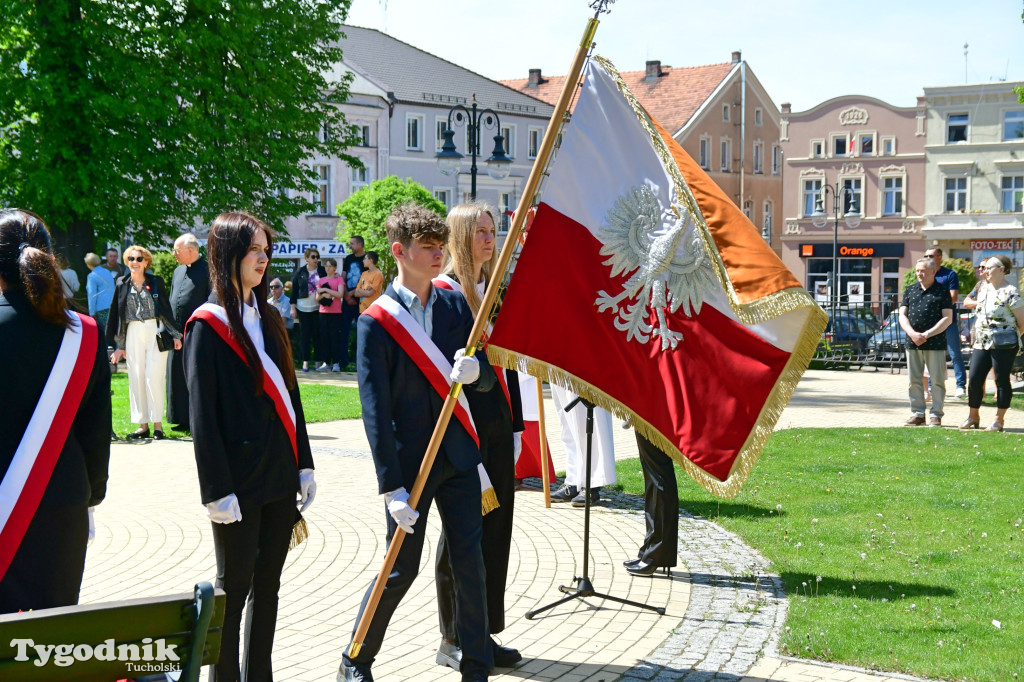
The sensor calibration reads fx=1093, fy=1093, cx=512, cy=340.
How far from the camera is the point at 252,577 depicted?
14.1 feet

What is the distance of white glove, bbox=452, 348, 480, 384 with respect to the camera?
4641 millimetres

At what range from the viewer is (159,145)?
27000mm

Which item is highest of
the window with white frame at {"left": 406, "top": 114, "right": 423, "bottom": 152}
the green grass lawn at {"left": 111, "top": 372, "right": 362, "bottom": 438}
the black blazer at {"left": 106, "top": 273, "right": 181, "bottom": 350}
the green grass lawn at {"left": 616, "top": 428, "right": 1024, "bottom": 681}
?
the window with white frame at {"left": 406, "top": 114, "right": 423, "bottom": 152}

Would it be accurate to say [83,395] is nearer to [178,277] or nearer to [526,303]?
[526,303]

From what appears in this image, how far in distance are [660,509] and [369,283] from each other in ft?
44.1

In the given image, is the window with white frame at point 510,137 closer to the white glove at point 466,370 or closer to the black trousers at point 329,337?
the black trousers at point 329,337

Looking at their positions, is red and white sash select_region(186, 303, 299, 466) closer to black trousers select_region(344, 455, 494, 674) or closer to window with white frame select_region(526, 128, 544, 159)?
black trousers select_region(344, 455, 494, 674)

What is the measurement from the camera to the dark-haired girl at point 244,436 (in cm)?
414

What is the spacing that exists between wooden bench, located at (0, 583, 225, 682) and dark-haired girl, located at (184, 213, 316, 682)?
1446 mm

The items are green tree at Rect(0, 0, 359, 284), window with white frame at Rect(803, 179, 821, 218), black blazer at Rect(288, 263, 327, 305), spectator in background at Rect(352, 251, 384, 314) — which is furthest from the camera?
window with white frame at Rect(803, 179, 821, 218)

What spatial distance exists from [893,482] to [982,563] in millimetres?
3117

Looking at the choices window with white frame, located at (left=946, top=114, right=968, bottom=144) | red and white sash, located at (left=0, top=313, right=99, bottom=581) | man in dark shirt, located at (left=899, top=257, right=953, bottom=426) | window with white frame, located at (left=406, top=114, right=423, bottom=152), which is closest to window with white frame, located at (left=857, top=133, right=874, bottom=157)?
window with white frame, located at (left=946, top=114, right=968, bottom=144)

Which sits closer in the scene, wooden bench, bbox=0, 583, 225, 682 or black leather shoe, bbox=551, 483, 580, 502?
wooden bench, bbox=0, 583, 225, 682

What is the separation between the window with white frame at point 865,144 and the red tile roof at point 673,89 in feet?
32.1
